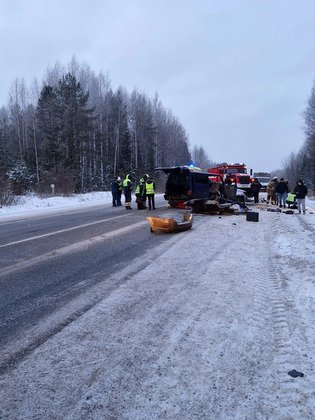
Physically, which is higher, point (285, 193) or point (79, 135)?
point (79, 135)

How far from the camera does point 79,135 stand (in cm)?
3575

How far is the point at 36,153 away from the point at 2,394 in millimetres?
40407

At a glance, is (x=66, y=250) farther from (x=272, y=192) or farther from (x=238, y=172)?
(x=238, y=172)

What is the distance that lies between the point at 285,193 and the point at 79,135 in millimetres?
23456

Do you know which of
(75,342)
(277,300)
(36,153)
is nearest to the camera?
(75,342)

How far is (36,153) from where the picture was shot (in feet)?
131

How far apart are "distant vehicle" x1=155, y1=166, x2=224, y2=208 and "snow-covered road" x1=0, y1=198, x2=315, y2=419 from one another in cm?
1003

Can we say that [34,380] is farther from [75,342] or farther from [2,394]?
→ [75,342]

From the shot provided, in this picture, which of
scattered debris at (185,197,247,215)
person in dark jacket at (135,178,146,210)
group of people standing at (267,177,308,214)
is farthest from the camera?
person in dark jacket at (135,178,146,210)

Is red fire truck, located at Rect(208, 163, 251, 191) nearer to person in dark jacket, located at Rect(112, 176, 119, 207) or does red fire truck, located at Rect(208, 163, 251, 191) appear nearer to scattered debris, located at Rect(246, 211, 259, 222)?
person in dark jacket, located at Rect(112, 176, 119, 207)

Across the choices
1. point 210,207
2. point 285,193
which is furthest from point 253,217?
point 285,193

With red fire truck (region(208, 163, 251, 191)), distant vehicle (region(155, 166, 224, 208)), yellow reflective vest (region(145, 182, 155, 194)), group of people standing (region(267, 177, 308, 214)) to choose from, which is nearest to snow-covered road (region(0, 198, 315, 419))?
distant vehicle (region(155, 166, 224, 208))

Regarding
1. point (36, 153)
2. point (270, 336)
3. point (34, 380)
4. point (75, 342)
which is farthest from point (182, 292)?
point (36, 153)

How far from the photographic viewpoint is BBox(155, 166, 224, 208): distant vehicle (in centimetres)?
1501
